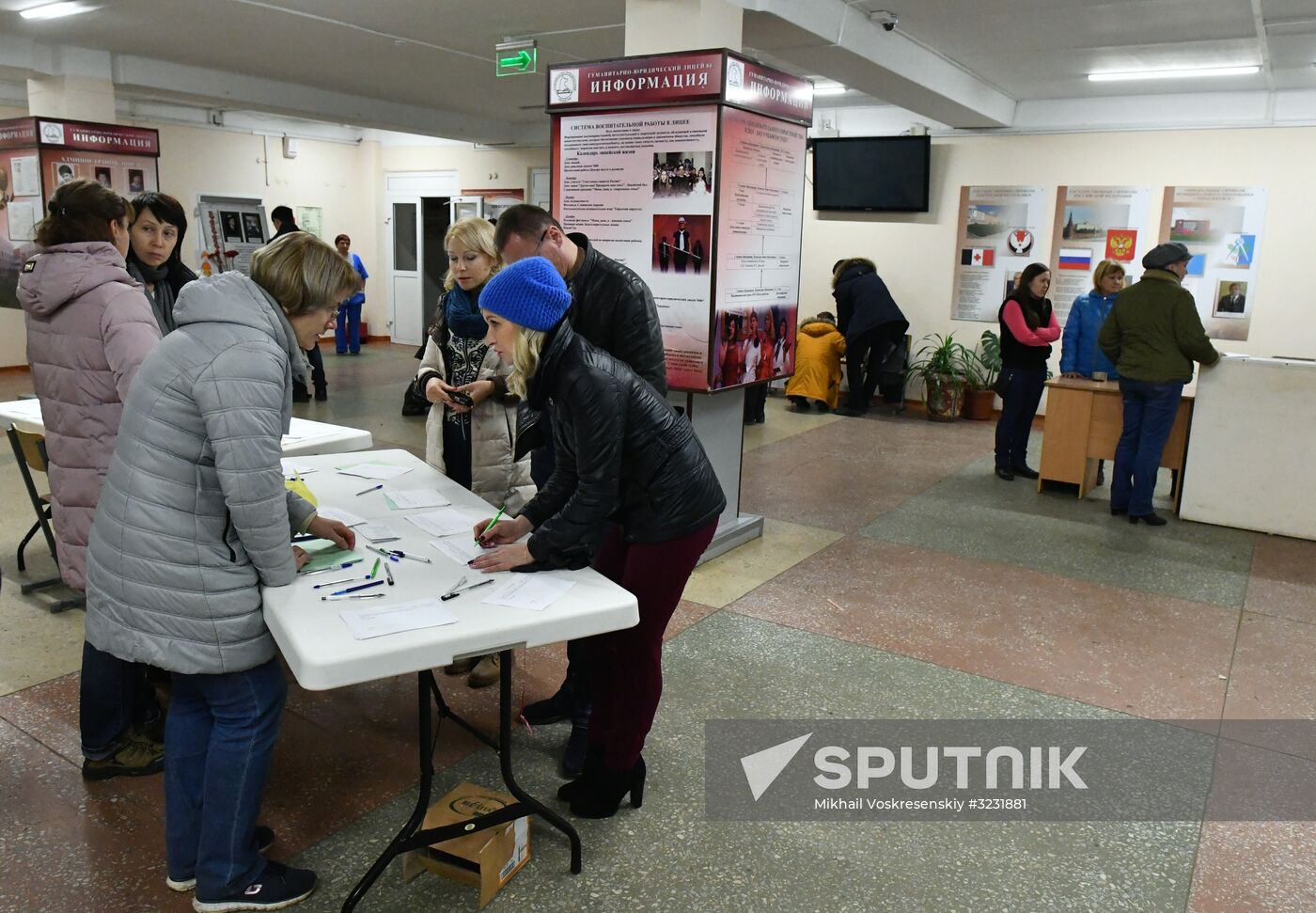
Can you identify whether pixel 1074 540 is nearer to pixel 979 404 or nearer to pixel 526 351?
pixel 979 404

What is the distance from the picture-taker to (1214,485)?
5758mm

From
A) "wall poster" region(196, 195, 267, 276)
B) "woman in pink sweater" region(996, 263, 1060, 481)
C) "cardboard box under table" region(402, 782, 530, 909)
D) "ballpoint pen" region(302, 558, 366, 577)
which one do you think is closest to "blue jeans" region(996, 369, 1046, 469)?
"woman in pink sweater" region(996, 263, 1060, 481)

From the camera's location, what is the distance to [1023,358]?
6.73 m

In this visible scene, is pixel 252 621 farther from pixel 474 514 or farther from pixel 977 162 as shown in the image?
pixel 977 162

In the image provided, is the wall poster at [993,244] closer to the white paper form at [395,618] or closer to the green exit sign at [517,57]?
the green exit sign at [517,57]

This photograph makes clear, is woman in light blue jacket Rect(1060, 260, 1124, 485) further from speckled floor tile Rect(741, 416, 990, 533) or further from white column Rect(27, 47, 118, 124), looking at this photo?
white column Rect(27, 47, 118, 124)

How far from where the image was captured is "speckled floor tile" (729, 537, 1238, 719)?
11.8 feet

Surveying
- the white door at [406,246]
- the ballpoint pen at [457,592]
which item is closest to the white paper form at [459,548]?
the ballpoint pen at [457,592]

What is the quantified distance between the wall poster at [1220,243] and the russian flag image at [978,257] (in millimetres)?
1482

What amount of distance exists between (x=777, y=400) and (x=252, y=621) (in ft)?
27.6

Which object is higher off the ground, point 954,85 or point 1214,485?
point 954,85

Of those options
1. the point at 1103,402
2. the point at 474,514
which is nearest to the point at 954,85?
the point at 1103,402

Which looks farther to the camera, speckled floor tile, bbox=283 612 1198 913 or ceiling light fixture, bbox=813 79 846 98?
ceiling light fixture, bbox=813 79 846 98

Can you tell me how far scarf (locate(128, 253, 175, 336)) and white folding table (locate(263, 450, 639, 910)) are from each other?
149cm
